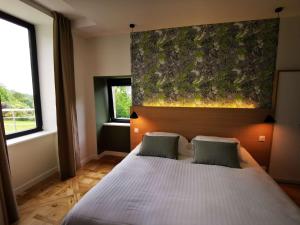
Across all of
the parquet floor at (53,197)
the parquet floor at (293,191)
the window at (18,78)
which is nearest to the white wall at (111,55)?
the window at (18,78)

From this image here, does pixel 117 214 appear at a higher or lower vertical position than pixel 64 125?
lower

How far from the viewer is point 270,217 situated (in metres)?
1.19

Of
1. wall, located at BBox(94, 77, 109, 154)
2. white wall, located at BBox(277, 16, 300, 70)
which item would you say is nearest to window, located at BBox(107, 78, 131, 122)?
wall, located at BBox(94, 77, 109, 154)

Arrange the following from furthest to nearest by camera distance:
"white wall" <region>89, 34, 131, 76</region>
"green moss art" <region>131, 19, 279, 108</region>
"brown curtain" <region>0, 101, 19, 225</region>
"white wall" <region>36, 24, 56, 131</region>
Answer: "white wall" <region>89, 34, 131, 76</region> < "white wall" <region>36, 24, 56, 131</region> < "green moss art" <region>131, 19, 279, 108</region> < "brown curtain" <region>0, 101, 19, 225</region>

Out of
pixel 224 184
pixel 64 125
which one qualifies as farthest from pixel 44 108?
pixel 224 184

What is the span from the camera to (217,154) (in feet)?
6.86

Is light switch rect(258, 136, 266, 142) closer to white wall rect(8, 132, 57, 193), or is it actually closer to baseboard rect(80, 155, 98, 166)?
baseboard rect(80, 155, 98, 166)

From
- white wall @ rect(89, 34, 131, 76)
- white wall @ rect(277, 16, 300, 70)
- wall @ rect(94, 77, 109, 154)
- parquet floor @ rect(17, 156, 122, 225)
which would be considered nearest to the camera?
parquet floor @ rect(17, 156, 122, 225)

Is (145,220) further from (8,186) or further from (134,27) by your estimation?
(134,27)

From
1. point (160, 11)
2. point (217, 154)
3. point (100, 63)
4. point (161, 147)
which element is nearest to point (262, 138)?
point (217, 154)

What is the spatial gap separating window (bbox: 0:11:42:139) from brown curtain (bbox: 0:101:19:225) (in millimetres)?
869

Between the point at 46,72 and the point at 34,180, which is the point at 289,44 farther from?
the point at 34,180

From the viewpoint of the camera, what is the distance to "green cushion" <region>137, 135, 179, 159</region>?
7.63 ft

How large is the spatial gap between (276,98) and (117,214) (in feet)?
8.50
